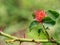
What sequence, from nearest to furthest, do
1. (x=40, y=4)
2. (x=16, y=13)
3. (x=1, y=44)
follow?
1. (x=1, y=44)
2. (x=40, y=4)
3. (x=16, y=13)

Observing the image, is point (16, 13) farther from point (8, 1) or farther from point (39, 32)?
point (39, 32)

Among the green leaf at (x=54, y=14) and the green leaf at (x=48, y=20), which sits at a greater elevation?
the green leaf at (x=54, y=14)

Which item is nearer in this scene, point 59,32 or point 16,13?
point 59,32

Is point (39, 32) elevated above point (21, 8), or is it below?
below

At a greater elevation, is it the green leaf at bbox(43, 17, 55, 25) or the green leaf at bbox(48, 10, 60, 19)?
the green leaf at bbox(48, 10, 60, 19)

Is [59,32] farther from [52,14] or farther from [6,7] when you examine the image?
[6,7]

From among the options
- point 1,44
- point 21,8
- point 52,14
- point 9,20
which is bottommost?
point 1,44

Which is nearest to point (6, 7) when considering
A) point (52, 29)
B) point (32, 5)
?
point (32, 5)

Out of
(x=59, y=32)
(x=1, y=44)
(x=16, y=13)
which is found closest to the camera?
(x=1, y=44)

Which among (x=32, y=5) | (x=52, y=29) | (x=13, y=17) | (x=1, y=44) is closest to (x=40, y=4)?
(x=32, y=5)
